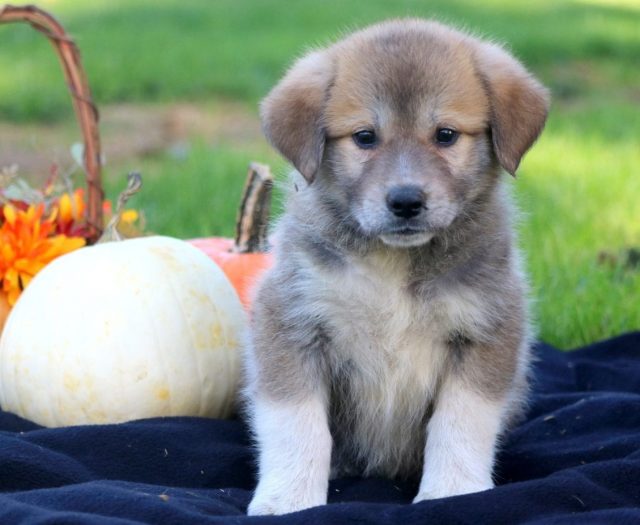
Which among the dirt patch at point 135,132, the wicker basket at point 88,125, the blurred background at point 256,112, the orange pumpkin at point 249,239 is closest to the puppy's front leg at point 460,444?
the blurred background at point 256,112

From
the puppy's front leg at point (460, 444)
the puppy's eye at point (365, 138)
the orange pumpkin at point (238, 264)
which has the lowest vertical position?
the orange pumpkin at point (238, 264)

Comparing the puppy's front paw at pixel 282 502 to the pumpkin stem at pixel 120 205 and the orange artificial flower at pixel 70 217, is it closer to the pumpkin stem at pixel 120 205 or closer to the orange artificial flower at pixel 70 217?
the pumpkin stem at pixel 120 205

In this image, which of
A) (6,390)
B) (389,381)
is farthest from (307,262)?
(6,390)

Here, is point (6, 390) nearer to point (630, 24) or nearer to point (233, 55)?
point (233, 55)

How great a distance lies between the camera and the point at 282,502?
12.0ft

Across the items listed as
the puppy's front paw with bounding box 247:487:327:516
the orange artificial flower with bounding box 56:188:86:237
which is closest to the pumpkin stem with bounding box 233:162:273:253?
the orange artificial flower with bounding box 56:188:86:237

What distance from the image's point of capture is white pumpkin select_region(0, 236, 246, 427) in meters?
4.46

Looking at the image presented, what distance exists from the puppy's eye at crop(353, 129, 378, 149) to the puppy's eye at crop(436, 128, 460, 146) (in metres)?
0.21

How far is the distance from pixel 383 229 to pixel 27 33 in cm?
1287

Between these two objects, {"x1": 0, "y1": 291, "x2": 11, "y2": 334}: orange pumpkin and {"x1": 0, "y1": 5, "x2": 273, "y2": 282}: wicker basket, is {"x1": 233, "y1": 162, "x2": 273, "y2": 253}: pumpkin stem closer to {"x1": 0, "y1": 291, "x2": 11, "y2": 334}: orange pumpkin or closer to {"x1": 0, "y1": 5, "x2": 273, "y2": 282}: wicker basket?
{"x1": 0, "y1": 5, "x2": 273, "y2": 282}: wicker basket

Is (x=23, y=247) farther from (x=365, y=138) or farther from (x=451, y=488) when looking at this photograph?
(x=451, y=488)

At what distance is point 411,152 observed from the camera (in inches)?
144

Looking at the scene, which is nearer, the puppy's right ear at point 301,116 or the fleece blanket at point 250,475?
the fleece blanket at point 250,475

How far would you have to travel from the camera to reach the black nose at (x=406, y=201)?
3572 mm
